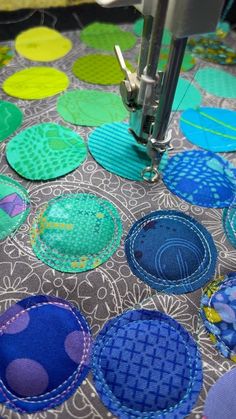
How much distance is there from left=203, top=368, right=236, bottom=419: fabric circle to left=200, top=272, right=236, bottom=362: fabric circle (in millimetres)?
31

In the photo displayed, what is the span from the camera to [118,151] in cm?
75

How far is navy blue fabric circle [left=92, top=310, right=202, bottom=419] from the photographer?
1.55 ft

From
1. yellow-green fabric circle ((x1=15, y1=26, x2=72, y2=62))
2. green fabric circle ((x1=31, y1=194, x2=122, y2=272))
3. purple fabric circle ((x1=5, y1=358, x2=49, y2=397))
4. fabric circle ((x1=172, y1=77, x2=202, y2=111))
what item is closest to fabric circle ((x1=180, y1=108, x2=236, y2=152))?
fabric circle ((x1=172, y1=77, x2=202, y2=111))

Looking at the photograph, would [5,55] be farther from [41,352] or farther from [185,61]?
[41,352]

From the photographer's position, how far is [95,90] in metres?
0.89

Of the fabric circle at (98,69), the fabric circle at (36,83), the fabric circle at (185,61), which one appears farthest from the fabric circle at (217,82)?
the fabric circle at (36,83)

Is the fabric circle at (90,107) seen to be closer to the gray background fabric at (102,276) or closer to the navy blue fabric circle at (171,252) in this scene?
the gray background fabric at (102,276)

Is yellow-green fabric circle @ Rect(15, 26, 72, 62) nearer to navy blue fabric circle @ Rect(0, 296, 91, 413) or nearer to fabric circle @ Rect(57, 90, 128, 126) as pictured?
fabric circle @ Rect(57, 90, 128, 126)

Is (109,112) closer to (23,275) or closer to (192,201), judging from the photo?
(192,201)

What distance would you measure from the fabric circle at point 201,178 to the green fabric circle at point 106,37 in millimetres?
423

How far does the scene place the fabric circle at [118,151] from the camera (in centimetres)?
73

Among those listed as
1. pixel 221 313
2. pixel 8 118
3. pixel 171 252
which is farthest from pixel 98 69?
pixel 221 313

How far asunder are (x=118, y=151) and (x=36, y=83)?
28cm

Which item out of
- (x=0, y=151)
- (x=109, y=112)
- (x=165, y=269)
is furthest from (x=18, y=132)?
(x=165, y=269)
